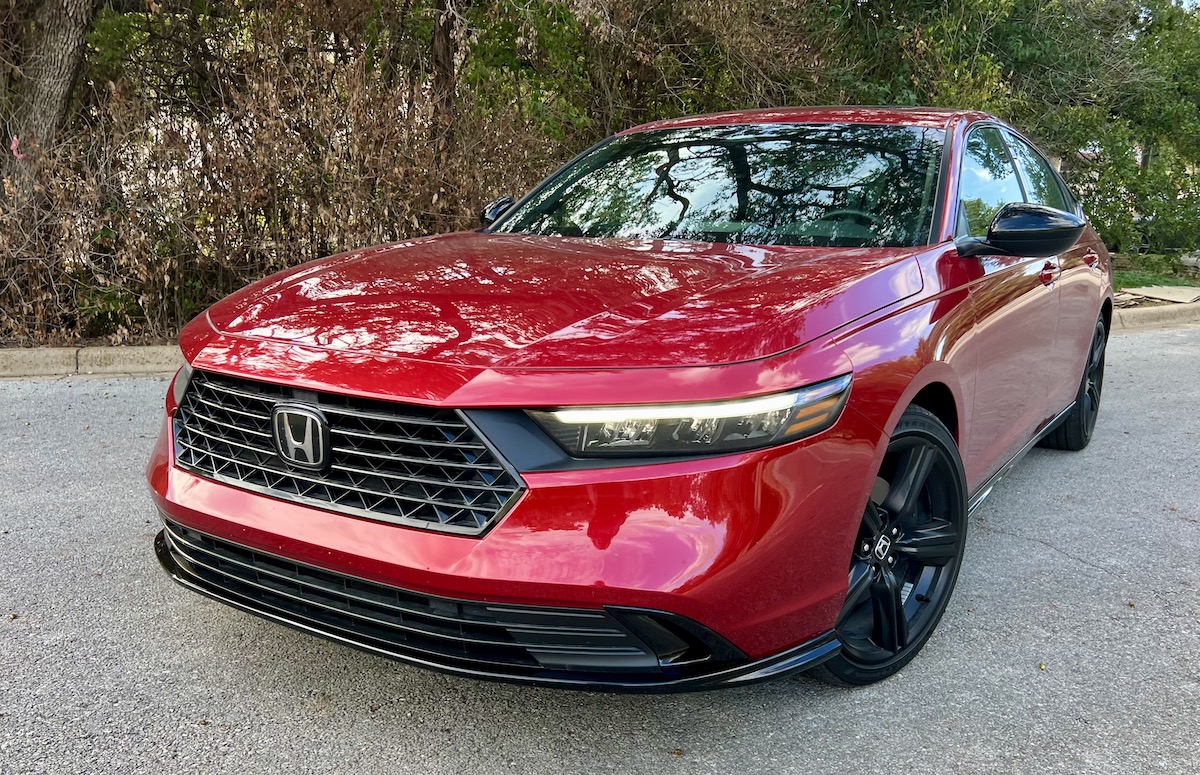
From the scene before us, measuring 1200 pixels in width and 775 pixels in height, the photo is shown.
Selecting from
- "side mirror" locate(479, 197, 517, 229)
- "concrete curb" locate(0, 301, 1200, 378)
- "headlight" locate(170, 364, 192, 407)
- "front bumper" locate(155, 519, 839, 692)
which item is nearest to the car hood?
"headlight" locate(170, 364, 192, 407)

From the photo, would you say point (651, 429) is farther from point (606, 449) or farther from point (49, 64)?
point (49, 64)

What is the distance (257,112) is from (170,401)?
16.2ft

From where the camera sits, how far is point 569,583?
204 centimetres

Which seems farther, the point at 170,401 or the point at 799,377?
the point at 170,401

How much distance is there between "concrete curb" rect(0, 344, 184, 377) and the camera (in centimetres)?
660

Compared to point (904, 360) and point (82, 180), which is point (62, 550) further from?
point (82, 180)

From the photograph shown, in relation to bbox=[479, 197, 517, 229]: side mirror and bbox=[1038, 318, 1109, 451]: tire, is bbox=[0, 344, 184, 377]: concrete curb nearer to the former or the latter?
bbox=[479, 197, 517, 229]: side mirror

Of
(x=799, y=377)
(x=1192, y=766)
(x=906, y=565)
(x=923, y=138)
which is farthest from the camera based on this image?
(x=923, y=138)

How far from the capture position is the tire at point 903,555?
2.62m

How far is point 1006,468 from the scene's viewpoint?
378 cm

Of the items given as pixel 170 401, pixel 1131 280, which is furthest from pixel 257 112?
pixel 1131 280

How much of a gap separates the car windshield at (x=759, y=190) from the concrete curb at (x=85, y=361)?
12.7 ft

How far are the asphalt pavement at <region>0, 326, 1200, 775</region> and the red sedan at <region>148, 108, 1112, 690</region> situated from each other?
0.23m

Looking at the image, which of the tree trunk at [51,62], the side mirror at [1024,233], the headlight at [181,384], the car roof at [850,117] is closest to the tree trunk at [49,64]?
the tree trunk at [51,62]
